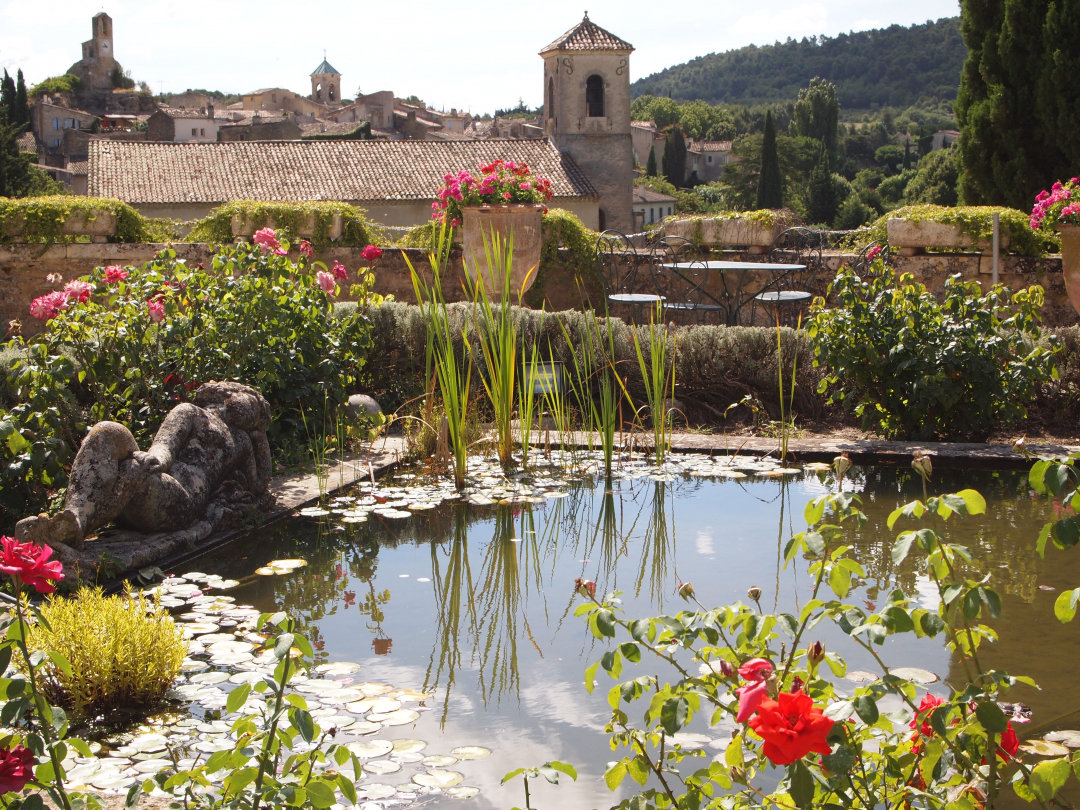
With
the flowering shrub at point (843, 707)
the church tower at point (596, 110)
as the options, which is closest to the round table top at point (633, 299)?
the flowering shrub at point (843, 707)

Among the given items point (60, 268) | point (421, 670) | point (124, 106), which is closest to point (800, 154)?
point (124, 106)

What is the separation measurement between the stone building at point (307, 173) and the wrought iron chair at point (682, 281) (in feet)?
65.9

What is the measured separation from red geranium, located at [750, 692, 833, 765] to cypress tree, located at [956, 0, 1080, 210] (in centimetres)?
1309

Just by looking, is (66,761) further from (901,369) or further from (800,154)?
(800,154)

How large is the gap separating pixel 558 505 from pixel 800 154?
64084mm

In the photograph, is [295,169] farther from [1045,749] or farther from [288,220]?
[1045,749]

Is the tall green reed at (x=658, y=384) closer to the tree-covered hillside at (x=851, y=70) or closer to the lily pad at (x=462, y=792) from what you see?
the lily pad at (x=462, y=792)

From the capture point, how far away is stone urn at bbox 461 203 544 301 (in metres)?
7.37

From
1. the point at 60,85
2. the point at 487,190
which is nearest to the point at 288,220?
the point at 487,190

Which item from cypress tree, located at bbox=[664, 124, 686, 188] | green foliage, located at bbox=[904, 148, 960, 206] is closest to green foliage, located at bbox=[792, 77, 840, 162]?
cypress tree, located at bbox=[664, 124, 686, 188]

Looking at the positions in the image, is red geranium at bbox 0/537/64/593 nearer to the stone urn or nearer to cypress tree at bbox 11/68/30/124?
the stone urn

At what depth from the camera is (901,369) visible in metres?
4.70

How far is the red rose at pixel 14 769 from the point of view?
1.24 m

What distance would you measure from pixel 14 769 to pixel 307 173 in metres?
30.2
